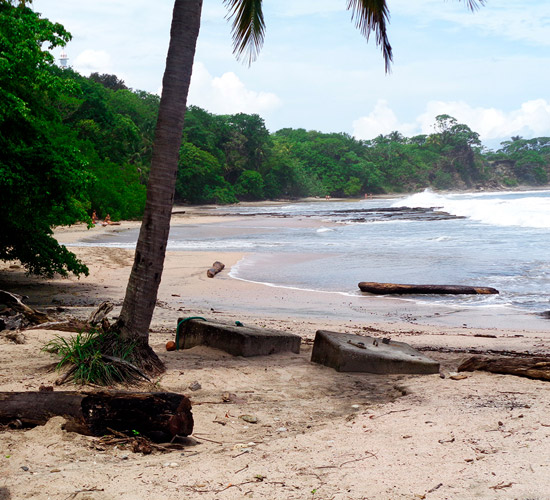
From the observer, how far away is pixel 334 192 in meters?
107

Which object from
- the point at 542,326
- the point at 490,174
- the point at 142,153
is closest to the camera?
the point at 542,326

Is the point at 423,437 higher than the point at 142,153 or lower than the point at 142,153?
lower

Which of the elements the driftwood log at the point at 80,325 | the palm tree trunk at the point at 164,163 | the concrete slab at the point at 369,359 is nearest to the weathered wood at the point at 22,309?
the driftwood log at the point at 80,325

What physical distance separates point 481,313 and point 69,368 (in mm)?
8056

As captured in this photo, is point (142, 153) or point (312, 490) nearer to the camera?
point (312, 490)

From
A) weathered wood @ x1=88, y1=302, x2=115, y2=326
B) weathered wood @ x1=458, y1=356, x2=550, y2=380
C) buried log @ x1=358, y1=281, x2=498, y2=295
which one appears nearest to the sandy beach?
weathered wood @ x1=458, y1=356, x2=550, y2=380

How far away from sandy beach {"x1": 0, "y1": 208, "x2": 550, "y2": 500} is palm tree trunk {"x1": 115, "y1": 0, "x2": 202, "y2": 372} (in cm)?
76

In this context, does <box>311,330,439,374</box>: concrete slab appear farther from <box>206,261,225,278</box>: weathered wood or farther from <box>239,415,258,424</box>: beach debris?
<box>206,261,225,278</box>: weathered wood

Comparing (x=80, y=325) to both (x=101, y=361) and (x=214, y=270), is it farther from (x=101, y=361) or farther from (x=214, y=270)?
(x=214, y=270)

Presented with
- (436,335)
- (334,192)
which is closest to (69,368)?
(436,335)

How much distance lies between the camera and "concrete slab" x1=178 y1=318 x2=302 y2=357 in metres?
6.76

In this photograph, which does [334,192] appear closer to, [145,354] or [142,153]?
[142,153]

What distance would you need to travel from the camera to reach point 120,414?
4.20m

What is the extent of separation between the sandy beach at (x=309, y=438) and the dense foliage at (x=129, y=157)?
2.88 metres
